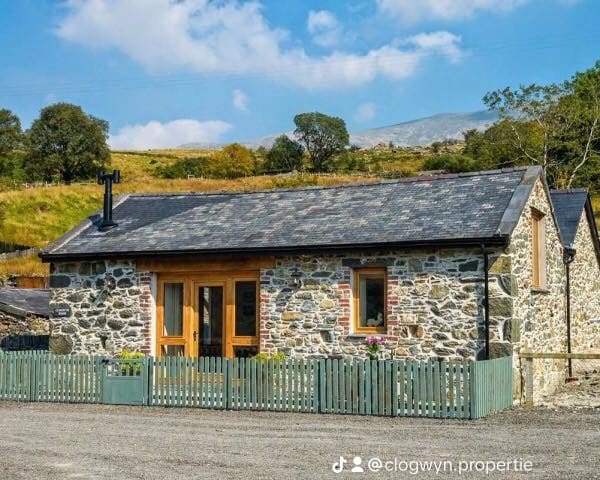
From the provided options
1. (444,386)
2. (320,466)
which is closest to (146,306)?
(444,386)

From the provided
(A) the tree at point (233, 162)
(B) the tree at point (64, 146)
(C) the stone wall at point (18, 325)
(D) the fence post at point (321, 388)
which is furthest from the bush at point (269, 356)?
(A) the tree at point (233, 162)

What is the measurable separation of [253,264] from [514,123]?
40.4m

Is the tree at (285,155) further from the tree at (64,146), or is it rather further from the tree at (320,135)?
the tree at (64,146)

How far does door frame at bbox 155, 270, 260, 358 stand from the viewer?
1891cm

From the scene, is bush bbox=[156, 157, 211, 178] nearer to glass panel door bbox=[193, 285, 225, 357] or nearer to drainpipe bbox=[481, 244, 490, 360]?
glass panel door bbox=[193, 285, 225, 357]

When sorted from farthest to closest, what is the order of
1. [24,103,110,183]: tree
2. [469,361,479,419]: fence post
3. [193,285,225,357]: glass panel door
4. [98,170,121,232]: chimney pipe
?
[24,103,110,183]: tree → [98,170,121,232]: chimney pipe → [193,285,225,357]: glass panel door → [469,361,479,419]: fence post

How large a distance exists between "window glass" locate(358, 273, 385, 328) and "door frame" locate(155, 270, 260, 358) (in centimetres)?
229

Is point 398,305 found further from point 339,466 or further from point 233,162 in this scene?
point 233,162

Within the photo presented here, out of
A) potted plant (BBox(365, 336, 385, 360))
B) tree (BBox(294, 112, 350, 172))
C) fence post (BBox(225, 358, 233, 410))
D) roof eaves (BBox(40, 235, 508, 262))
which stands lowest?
fence post (BBox(225, 358, 233, 410))

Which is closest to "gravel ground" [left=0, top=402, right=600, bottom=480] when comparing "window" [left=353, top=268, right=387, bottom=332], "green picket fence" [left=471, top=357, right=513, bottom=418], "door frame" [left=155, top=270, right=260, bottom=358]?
"green picket fence" [left=471, top=357, right=513, bottom=418]

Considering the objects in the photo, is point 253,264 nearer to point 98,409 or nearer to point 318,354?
point 318,354

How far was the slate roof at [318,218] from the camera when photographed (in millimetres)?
17328

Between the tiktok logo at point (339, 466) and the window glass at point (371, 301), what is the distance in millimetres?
7557

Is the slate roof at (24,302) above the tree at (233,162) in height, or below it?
below
